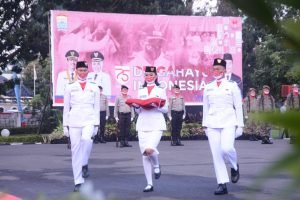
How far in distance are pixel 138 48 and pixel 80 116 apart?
13762mm

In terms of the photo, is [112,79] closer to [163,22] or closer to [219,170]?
[163,22]

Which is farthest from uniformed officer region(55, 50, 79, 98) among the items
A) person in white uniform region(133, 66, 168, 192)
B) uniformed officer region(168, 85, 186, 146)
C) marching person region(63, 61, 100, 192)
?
person in white uniform region(133, 66, 168, 192)

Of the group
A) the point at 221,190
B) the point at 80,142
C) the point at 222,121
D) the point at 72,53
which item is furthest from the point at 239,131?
the point at 72,53

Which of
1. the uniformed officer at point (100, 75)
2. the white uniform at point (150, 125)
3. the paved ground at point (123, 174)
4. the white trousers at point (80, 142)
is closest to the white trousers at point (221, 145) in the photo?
the paved ground at point (123, 174)

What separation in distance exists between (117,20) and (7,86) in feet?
21.6

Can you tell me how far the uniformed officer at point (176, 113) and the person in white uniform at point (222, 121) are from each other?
35.4 ft

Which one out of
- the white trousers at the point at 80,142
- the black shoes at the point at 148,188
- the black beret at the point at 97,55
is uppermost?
the black beret at the point at 97,55

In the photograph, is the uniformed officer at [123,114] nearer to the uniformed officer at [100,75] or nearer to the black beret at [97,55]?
the uniformed officer at [100,75]

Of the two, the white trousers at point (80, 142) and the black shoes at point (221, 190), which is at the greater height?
the white trousers at point (80, 142)

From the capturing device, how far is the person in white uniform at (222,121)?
774 centimetres

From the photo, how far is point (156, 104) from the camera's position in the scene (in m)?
8.23

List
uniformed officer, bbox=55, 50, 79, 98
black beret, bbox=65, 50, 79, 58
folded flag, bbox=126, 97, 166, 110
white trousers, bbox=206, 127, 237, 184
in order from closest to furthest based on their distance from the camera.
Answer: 1. white trousers, bbox=206, 127, 237, 184
2. folded flag, bbox=126, 97, 166, 110
3. uniformed officer, bbox=55, 50, 79, 98
4. black beret, bbox=65, 50, 79, 58

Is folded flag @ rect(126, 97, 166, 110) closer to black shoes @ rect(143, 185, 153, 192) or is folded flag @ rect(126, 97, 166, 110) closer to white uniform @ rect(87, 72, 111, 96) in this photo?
black shoes @ rect(143, 185, 153, 192)

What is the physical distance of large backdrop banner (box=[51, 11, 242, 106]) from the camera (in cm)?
2100
